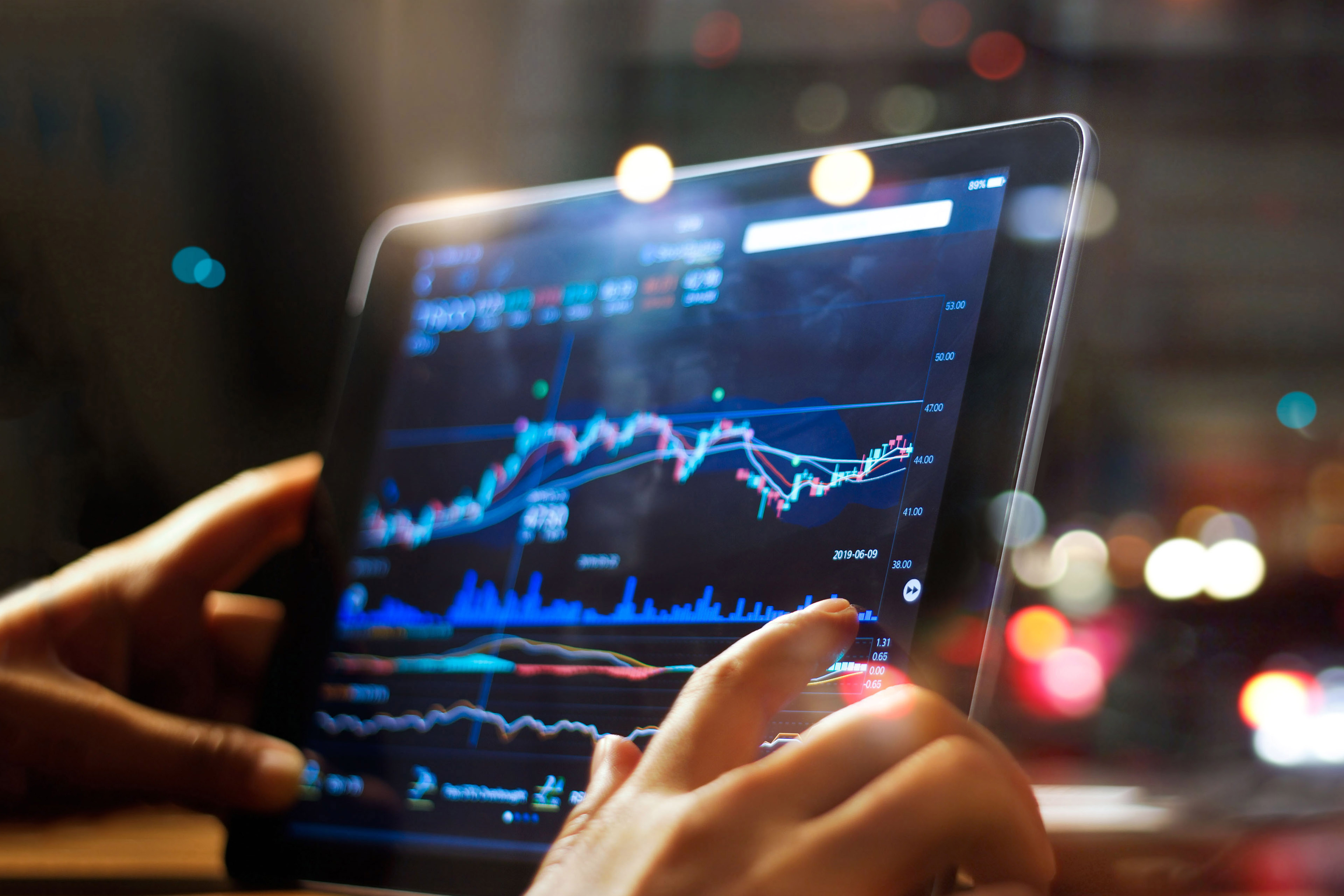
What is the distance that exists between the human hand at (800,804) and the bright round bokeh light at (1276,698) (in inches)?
66.9

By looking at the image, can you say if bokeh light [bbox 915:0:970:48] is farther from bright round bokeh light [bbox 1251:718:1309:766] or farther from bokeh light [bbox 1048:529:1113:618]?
bokeh light [bbox 1048:529:1113:618]

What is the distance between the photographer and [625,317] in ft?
1.96

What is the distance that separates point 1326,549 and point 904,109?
342 centimetres

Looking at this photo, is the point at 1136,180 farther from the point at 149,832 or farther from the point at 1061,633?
the point at 149,832

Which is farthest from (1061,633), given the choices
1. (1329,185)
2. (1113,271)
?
(1329,185)

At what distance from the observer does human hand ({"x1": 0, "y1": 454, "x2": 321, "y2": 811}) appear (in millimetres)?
686

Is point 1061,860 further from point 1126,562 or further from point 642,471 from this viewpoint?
point 1126,562

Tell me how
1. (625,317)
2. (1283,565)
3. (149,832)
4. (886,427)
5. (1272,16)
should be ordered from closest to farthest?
(886,427)
(625,317)
(149,832)
(1272,16)
(1283,565)

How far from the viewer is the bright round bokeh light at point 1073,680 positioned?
8.88 ft

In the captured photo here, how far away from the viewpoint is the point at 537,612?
1.84 feet

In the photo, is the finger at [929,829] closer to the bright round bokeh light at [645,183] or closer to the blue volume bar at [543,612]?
the blue volume bar at [543,612]

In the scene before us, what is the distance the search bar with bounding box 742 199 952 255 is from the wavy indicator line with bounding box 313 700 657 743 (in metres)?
0.29

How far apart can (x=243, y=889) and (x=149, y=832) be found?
0.31 metres

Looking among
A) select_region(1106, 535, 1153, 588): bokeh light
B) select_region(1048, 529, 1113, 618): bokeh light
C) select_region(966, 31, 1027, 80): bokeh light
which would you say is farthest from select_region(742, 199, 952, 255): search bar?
select_region(1106, 535, 1153, 588): bokeh light
